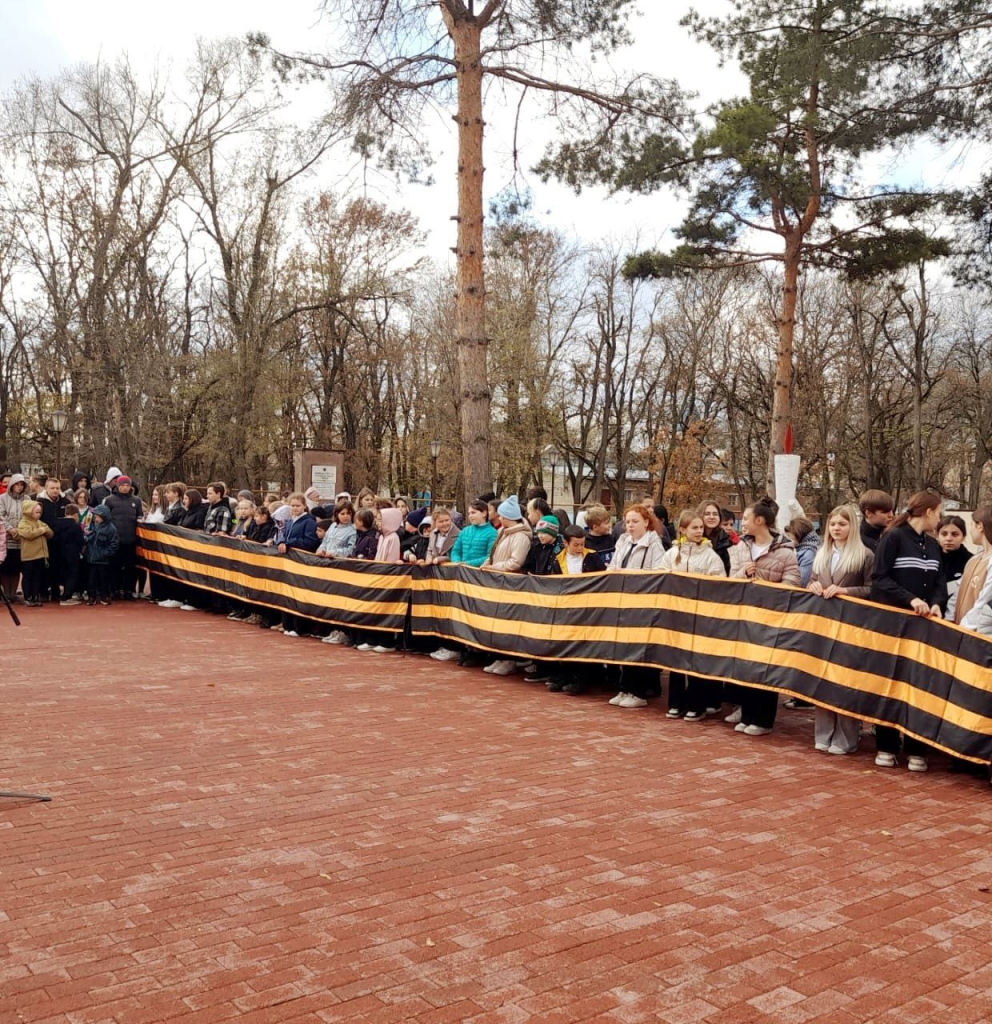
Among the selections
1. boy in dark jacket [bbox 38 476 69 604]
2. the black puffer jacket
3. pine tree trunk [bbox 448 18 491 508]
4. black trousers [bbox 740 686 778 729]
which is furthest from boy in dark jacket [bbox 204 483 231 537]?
black trousers [bbox 740 686 778 729]

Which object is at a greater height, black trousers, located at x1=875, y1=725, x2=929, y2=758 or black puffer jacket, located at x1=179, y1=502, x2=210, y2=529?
black puffer jacket, located at x1=179, y1=502, x2=210, y2=529

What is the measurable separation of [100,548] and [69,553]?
525mm

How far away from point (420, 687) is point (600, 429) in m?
45.6

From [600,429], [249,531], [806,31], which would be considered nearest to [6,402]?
[600,429]

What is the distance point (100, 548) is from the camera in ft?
54.5

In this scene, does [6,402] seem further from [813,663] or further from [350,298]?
[813,663]

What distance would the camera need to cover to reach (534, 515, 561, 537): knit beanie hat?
411 inches

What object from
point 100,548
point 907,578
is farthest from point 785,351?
point 907,578

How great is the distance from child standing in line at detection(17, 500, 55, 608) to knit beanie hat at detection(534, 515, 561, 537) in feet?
29.9

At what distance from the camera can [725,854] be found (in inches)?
201

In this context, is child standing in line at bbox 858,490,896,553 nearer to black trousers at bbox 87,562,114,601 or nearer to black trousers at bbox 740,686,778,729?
black trousers at bbox 740,686,778,729

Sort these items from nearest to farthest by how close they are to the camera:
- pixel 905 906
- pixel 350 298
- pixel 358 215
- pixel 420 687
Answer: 1. pixel 905 906
2. pixel 420 687
3. pixel 350 298
4. pixel 358 215

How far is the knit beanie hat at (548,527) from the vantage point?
1045cm

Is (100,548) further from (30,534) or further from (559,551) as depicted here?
(559,551)
